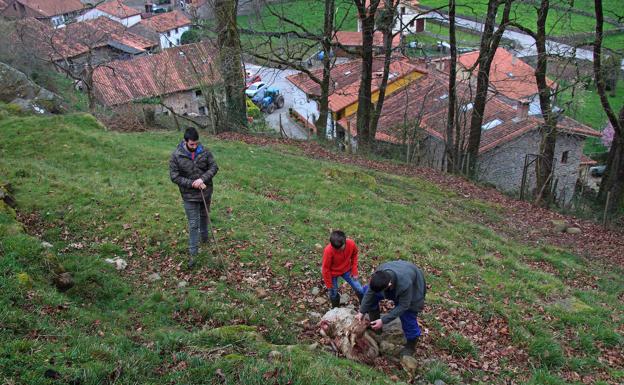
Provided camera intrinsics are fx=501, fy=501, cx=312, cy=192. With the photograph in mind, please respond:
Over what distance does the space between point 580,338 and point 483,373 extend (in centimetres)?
219

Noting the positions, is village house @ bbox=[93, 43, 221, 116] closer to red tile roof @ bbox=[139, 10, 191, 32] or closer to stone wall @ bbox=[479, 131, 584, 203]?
red tile roof @ bbox=[139, 10, 191, 32]

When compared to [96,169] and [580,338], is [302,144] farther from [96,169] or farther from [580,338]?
[580,338]

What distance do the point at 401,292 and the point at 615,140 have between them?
17.0 metres

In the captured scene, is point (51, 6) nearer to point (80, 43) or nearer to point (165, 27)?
point (165, 27)

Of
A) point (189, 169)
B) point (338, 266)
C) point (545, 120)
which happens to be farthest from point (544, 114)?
point (189, 169)

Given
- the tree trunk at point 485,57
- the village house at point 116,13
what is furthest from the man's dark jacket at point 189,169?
the village house at point 116,13

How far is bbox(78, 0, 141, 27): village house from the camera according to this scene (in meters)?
59.4

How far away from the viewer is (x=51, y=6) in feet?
197

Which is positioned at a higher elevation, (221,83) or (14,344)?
(221,83)

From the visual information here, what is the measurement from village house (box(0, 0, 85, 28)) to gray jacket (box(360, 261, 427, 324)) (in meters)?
57.7

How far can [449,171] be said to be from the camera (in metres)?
20.2

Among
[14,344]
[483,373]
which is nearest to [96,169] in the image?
[14,344]

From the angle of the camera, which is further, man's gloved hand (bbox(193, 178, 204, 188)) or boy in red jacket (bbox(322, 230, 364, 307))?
man's gloved hand (bbox(193, 178, 204, 188))

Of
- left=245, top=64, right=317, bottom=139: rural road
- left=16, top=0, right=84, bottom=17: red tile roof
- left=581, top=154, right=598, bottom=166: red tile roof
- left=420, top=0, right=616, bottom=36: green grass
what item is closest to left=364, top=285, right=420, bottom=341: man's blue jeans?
left=420, top=0, right=616, bottom=36: green grass
